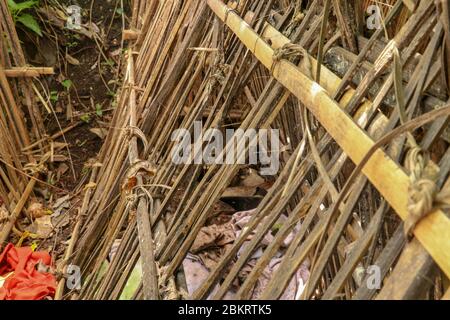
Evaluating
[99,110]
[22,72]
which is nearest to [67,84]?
[99,110]

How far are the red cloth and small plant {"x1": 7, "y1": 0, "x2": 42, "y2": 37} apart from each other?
197cm

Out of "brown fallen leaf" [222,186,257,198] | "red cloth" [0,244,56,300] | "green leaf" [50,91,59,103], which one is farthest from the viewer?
"green leaf" [50,91,59,103]

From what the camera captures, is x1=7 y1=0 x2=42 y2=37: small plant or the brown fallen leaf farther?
x1=7 y1=0 x2=42 y2=37: small plant

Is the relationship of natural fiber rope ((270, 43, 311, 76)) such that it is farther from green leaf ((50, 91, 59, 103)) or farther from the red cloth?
green leaf ((50, 91, 59, 103))

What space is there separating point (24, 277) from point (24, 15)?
7.61ft

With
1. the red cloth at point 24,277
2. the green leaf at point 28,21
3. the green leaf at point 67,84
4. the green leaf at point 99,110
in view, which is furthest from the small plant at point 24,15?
the red cloth at point 24,277

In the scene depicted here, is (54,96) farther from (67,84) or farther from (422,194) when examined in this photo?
(422,194)

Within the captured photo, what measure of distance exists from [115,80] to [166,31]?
1.77 metres

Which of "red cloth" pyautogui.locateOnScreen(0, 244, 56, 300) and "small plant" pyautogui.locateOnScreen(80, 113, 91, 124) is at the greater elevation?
"small plant" pyautogui.locateOnScreen(80, 113, 91, 124)

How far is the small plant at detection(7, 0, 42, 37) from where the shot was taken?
3867mm

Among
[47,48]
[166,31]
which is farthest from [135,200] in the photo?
[47,48]

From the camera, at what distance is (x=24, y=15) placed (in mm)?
3961

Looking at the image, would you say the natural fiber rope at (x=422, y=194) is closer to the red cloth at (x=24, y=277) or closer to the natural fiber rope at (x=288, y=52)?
the natural fiber rope at (x=288, y=52)

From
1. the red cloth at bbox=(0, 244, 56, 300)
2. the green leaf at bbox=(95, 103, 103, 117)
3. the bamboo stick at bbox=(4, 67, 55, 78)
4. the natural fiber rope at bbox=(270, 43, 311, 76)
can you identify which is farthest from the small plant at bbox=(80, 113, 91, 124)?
the natural fiber rope at bbox=(270, 43, 311, 76)
